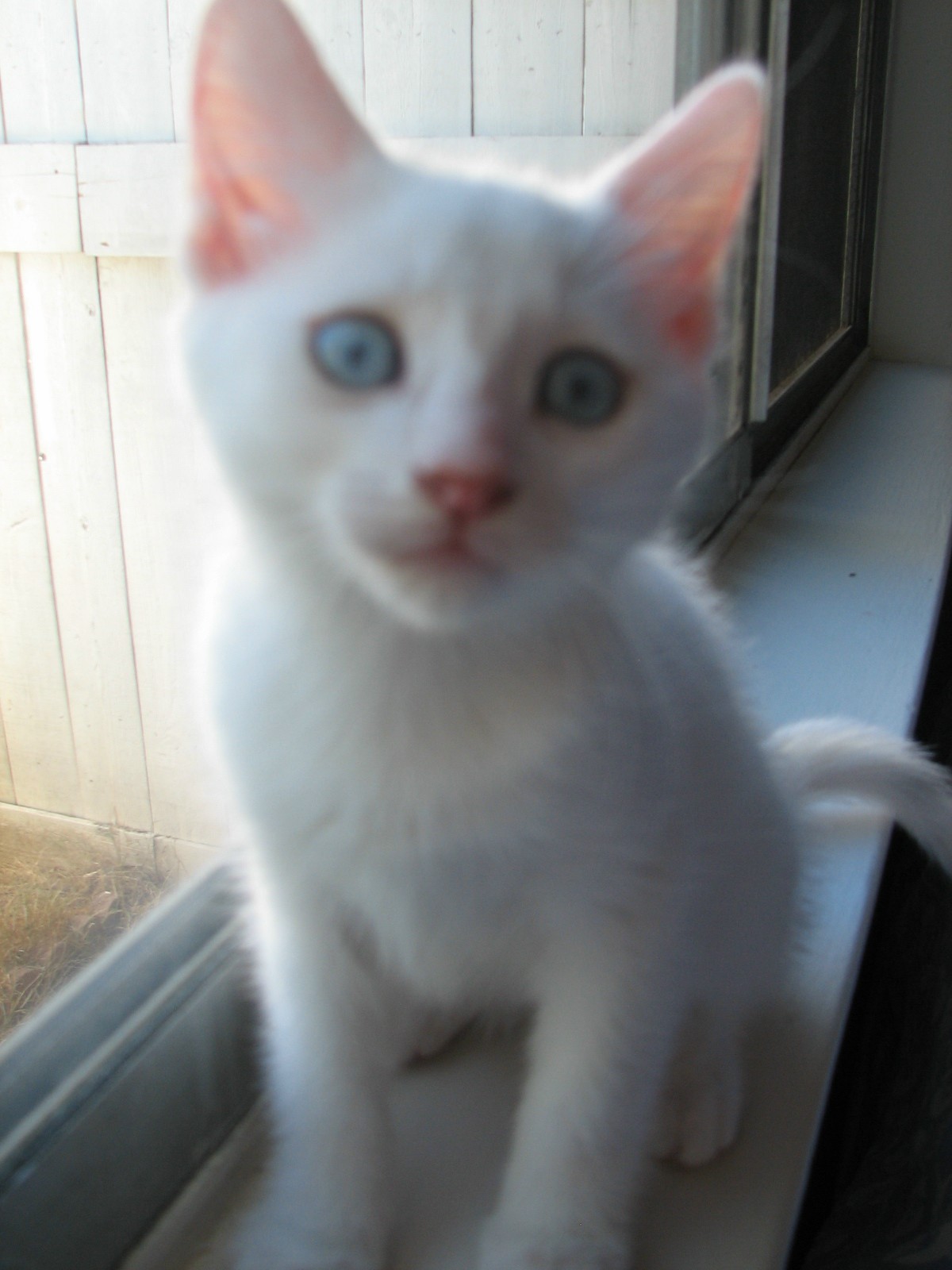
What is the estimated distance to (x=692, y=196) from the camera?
0.53 metres

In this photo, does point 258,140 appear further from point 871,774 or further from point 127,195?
point 871,774

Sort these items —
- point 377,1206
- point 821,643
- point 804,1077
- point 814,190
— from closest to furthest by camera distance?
point 377,1206
point 804,1077
point 821,643
point 814,190

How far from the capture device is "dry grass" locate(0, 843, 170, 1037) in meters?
0.57

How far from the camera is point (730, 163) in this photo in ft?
1.70

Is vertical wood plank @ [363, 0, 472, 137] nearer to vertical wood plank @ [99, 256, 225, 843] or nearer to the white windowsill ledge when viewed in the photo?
vertical wood plank @ [99, 256, 225, 843]

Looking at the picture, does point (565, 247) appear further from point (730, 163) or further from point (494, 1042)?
point (494, 1042)

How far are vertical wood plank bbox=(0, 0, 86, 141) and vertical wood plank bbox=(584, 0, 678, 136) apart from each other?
51cm

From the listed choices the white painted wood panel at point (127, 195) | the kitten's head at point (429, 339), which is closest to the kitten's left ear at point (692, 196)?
the kitten's head at point (429, 339)

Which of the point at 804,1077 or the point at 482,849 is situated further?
the point at 804,1077

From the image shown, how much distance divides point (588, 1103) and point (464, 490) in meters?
0.34


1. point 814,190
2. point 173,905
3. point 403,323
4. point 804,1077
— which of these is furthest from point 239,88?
point 814,190

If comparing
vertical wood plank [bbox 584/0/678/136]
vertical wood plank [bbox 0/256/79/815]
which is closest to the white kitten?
vertical wood plank [bbox 0/256/79/815]

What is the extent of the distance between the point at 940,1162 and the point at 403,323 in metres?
0.69

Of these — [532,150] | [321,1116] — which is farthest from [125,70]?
[321,1116]
